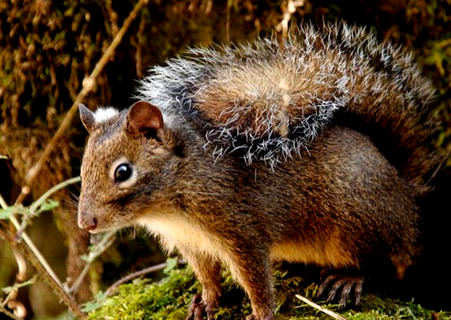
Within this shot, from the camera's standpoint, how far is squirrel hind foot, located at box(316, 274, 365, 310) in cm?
326

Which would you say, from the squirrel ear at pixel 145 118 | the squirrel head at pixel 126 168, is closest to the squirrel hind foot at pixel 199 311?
the squirrel head at pixel 126 168

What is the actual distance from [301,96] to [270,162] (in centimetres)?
36

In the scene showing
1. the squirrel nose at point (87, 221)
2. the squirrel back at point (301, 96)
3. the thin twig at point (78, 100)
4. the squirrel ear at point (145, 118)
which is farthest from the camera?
the thin twig at point (78, 100)

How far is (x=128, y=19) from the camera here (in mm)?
4086

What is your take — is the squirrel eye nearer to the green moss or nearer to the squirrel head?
the squirrel head

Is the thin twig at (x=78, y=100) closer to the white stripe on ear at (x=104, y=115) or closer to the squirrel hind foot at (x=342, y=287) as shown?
the white stripe on ear at (x=104, y=115)

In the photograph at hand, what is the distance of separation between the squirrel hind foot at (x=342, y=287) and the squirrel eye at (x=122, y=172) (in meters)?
1.10

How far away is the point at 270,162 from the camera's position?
3.24m

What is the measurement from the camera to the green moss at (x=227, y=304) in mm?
3195

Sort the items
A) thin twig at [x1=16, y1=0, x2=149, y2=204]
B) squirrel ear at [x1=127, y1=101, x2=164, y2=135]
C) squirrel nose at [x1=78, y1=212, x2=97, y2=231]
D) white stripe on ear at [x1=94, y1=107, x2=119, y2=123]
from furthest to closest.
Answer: thin twig at [x1=16, y1=0, x2=149, y2=204] → white stripe on ear at [x1=94, y1=107, x2=119, y2=123] → squirrel ear at [x1=127, y1=101, x2=164, y2=135] → squirrel nose at [x1=78, y1=212, x2=97, y2=231]

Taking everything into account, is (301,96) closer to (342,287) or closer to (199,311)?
(342,287)

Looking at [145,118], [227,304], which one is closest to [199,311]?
[227,304]

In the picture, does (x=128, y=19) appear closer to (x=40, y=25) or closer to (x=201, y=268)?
(x=40, y=25)

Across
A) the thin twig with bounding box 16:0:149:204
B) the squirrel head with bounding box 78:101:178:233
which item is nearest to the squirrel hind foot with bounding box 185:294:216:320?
the squirrel head with bounding box 78:101:178:233
